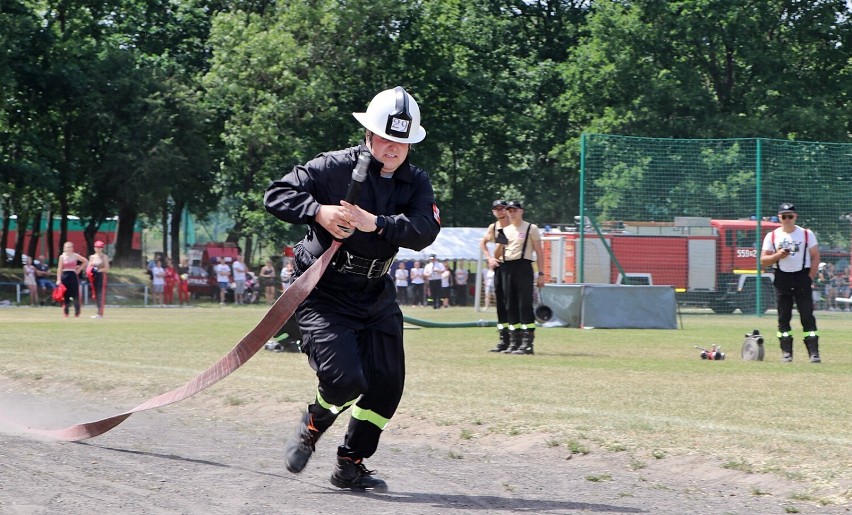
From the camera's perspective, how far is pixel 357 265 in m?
6.44

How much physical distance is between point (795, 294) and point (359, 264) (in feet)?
35.0

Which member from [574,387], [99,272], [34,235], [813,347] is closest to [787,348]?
[813,347]

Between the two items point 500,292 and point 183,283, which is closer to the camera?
point 500,292

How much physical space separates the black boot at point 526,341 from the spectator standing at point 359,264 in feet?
32.3

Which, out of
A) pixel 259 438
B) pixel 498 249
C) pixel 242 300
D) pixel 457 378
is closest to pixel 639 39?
pixel 242 300

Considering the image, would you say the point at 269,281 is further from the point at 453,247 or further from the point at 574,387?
the point at 574,387

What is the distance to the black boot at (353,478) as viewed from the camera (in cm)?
679

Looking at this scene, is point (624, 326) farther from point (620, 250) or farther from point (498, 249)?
point (498, 249)

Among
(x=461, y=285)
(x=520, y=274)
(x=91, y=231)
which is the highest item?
(x=91, y=231)

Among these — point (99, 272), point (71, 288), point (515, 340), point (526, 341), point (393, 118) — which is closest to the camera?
point (393, 118)

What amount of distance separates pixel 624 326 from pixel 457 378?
12287 millimetres

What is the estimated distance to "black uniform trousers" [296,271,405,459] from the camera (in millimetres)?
6402

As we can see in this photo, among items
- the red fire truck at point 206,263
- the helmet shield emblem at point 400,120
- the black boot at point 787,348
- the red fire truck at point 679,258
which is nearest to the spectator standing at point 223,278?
the red fire truck at point 206,263

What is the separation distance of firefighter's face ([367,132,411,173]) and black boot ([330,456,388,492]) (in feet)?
5.33
